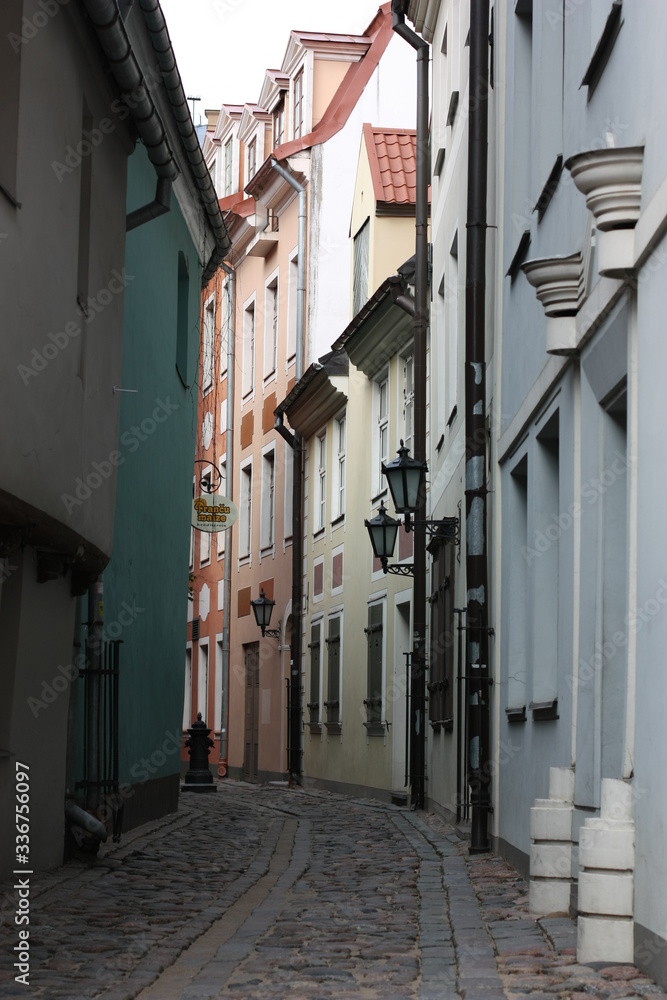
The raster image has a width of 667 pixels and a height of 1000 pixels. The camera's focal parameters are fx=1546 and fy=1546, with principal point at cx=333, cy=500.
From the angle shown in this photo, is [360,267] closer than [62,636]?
No

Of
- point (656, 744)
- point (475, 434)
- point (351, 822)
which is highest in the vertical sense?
point (475, 434)

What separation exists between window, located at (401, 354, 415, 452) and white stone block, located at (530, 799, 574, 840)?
11.4m

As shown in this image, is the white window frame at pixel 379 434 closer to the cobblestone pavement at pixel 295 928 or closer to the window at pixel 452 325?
the window at pixel 452 325

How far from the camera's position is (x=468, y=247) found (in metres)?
12.6

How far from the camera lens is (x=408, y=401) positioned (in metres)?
19.5

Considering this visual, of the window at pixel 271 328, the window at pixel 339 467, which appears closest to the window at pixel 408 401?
the window at pixel 339 467

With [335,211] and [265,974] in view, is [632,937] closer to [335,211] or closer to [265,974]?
[265,974]

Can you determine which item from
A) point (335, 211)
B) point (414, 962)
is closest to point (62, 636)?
point (414, 962)

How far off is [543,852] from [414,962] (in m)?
1.45

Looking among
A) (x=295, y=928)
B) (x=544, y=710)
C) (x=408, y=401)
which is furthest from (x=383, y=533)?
(x=295, y=928)

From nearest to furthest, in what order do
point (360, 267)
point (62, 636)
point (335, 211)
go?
point (62, 636), point (360, 267), point (335, 211)

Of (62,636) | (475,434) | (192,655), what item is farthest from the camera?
(192,655)

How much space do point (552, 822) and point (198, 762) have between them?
15465mm

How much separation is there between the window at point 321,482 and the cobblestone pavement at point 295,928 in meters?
12.5
